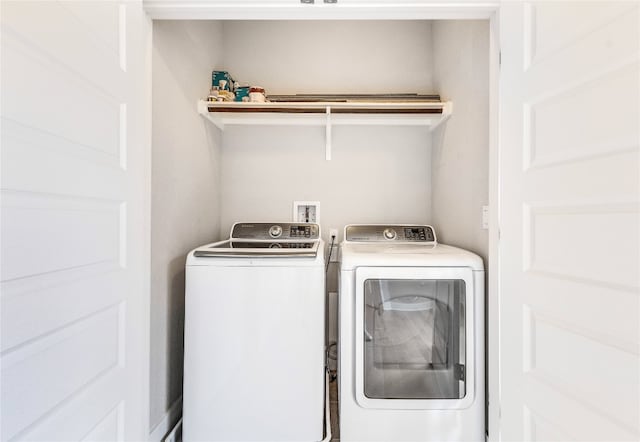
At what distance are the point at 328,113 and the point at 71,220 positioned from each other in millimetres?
1587

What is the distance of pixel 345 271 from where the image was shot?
150cm

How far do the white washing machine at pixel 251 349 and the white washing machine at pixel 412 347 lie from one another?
0.19 m

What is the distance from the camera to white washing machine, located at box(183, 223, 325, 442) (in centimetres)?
148

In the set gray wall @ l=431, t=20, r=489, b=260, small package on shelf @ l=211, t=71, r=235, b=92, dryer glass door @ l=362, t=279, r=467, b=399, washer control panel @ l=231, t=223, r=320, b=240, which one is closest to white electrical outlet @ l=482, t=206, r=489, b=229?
gray wall @ l=431, t=20, r=489, b=260

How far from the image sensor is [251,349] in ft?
4.86

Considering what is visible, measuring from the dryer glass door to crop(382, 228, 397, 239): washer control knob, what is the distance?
642 millimetres

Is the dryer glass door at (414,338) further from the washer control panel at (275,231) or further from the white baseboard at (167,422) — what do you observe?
the white baseboard at (167,422)

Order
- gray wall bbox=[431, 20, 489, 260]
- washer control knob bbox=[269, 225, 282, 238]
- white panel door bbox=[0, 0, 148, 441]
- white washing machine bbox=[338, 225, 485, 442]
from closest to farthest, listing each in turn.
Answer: white panel door bbox=[0, 0, 148, 441]
white washing machine bbox=[338, 225, 485, 442]
gray wall bbox=[431, 20, 489, 260]
washer control knob bbox=[269, 225, 282, 238]

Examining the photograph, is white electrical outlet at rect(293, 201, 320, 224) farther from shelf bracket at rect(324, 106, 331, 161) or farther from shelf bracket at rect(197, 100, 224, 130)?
shelf bracket at rect(197, 100, 224, 130)
